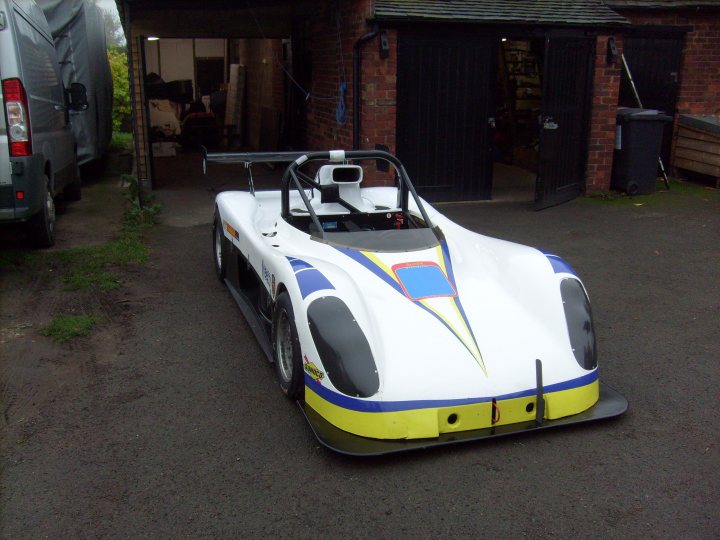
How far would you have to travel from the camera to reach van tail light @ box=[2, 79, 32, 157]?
671 cm

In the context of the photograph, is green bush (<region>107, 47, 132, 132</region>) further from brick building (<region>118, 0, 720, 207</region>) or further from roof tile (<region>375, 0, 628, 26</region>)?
roof tile (<region>375, 0, 628, 26</region>)

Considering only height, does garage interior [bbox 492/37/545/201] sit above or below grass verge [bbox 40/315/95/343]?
above

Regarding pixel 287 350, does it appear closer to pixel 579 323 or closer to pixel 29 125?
pixel 579 323

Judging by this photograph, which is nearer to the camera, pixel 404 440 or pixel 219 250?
pixel 404 440

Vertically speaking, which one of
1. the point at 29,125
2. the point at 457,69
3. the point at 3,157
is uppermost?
the point at 457,69

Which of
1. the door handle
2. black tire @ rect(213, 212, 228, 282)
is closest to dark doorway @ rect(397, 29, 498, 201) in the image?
the door handle

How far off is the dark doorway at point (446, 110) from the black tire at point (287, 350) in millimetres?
5923

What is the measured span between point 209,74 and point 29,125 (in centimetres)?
1692

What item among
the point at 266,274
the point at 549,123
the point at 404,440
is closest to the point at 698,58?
the point at 549,123

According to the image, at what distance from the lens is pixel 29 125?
6.87 m

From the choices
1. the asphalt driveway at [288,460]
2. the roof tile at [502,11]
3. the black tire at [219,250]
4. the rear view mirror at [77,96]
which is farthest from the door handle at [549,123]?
the rear view mirror at [77,96]

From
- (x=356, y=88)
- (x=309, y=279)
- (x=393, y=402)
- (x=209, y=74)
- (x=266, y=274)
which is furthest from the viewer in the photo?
(x=209, y=74)

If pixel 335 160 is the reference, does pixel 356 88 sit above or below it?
above

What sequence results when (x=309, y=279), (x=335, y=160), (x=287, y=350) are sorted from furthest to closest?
1. (x=335, y=160)
2. (x=287, y=350)
3. (x=309, y=279)
